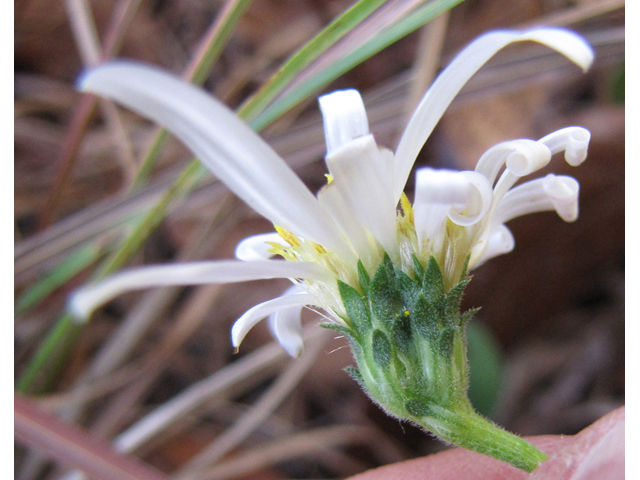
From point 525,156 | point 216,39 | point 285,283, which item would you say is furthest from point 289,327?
point 285,283

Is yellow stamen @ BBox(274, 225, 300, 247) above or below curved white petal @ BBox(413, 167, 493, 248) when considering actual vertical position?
above

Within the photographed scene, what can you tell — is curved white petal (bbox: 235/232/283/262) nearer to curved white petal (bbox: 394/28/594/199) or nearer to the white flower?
the white flower

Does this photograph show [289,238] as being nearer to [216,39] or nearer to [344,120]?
[344,120]

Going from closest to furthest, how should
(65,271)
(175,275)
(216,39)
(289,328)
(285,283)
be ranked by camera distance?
(175,275)
(289,328)
(216,39)
(65,271)
(285,283)

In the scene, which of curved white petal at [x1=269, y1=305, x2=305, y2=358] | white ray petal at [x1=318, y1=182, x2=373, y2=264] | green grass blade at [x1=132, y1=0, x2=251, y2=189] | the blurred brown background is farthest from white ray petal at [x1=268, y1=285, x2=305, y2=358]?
the blurred brown background

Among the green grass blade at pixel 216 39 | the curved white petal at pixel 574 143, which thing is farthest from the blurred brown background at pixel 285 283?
the curved white petal at pixel 574 143

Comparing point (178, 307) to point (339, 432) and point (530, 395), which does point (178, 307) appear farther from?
point (530, 395)

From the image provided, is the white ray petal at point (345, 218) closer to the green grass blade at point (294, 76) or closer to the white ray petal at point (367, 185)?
the white ray petal at point (367, 185)
